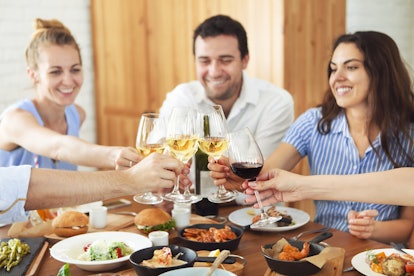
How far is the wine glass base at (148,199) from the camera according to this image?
5.40 ft

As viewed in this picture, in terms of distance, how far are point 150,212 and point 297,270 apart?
60 cm

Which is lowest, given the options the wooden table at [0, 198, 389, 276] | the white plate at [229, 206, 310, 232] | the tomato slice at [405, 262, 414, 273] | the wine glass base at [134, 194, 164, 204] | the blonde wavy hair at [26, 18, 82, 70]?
the wooden table at [0, 198, 389, 276]

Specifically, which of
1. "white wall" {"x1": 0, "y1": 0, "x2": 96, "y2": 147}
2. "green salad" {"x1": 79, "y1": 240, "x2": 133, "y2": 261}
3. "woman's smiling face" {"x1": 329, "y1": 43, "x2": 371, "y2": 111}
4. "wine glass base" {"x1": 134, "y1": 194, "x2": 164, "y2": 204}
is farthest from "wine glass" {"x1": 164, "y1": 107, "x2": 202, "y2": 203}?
"white wall" {"x1": 0, "y1": 0, "x2": 96, "y2": 147}

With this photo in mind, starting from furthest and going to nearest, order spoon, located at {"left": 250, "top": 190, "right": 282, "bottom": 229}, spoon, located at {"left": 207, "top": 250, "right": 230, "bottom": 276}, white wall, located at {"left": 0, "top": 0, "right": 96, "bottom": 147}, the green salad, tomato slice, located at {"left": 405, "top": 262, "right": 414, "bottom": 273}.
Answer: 1. white wall, located at {"left": 0, "top": 0, "right": 96, "bottom": 147}
2. spoon, located at {"left": 250, "top": 190, "right": 282, "bottom": 229}
3. the green salad
4. tomato slice, located at {"left": 405, "top": 262, "right": 414, "bottom": 273}
5. spoon, located at {"left": 207, "top": 250, "right": 230, "bottom": 276}

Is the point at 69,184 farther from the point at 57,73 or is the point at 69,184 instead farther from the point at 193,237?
the point at 57,73

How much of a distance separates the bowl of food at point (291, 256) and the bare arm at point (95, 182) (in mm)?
385

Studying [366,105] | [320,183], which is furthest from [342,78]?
[320,183]

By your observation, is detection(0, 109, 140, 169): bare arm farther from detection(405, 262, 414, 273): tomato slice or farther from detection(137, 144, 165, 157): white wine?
detection(405, 262, 414, 273): tomato slice

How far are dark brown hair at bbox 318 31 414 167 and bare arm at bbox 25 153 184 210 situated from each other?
0.92 metres

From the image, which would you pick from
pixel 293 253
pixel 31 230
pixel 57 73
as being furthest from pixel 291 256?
pixel 57 73

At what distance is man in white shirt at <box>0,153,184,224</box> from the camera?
1434 millimetres

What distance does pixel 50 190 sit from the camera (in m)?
1.49

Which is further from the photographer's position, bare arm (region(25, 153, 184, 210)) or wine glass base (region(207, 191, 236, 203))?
wine glass base (region(207, 191, 236, 203))

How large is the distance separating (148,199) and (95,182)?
8.1 inches
